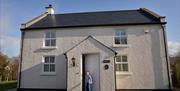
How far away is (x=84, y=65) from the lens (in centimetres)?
1678

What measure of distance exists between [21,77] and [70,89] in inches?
225

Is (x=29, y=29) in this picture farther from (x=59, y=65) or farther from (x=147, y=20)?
(x=147, y=20)

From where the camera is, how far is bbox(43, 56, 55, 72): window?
18.1 meters

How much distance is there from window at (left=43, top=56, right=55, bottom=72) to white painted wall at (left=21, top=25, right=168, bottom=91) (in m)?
0.44

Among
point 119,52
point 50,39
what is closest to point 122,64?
point 119,52

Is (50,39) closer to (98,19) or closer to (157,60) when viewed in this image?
(98,19)

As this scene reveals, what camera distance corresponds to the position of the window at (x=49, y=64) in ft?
59.3

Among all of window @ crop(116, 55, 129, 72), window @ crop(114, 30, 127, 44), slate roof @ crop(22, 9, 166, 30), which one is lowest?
window @ crop(116, 55, 129, 72)

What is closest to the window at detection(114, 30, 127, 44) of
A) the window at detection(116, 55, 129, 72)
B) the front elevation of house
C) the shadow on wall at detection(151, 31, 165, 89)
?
the front elevation of house

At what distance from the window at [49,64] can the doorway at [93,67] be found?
324cm

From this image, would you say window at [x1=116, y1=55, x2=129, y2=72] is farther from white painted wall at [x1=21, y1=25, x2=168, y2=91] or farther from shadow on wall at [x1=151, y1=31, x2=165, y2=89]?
shadow on wall at [x1=151, y1=31, x2=165, y2=89]

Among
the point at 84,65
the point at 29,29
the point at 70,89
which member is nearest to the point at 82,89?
the point at 70,89

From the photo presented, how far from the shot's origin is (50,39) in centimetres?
1875

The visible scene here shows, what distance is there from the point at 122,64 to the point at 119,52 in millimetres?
1084
